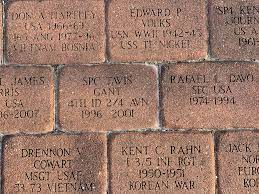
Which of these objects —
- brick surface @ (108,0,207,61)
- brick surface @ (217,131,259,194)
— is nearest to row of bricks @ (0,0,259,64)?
brick surface @ (108,0,207,61)

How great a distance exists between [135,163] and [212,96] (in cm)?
27

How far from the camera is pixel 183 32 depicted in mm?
1266

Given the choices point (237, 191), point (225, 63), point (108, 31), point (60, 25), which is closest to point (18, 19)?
point (60, 25)

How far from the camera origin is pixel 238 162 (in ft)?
4.01

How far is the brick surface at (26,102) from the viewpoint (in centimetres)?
125

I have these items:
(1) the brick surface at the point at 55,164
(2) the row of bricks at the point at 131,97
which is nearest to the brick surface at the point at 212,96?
(2) the row of bricks at the point at 131,97

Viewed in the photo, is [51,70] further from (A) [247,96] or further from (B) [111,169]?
(A) [247,96]

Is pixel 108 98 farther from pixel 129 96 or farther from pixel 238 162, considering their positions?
pixel 238 162

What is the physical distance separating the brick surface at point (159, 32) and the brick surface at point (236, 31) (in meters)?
0.03

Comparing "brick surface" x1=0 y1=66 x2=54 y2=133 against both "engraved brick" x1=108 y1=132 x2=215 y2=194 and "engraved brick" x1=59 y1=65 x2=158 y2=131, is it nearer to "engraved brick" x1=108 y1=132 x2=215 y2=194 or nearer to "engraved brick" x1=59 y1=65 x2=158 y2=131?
"engraved brick" x1=59 y1=65 x2=158 y2=131

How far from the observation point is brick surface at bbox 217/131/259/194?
4.00 ft

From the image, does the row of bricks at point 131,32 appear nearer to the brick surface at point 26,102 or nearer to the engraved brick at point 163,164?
the brick surface at point 26,102

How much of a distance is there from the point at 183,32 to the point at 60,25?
335 millimetres

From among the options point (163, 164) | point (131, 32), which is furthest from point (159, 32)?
point (163, 164)
